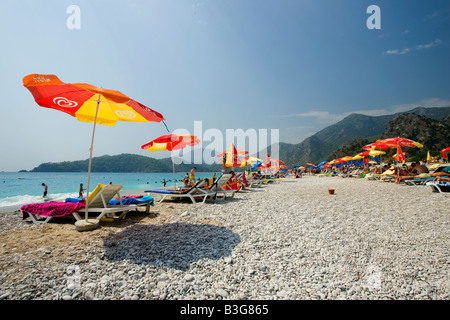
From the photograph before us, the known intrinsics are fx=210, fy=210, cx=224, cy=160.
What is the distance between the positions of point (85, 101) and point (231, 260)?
4.47m

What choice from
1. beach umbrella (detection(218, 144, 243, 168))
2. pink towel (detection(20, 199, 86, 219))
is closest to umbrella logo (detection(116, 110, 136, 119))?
pink towel (detection(20, 199, 86, 219))

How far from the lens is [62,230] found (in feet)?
14.0

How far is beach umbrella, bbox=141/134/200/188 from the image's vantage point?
8.30 meters

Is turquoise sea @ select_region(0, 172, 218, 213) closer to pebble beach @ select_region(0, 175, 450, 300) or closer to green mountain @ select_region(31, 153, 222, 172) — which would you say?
pebble beach @ select_region(0, 175, 450, 300)

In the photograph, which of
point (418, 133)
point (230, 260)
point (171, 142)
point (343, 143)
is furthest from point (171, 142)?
point (343, 143)

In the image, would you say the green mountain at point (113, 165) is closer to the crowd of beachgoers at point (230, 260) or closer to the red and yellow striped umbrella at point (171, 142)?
the red and yellow striped umbrella at point (171, 142)

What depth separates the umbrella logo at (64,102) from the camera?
4219mm

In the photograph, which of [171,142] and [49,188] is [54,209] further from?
[49,188]
